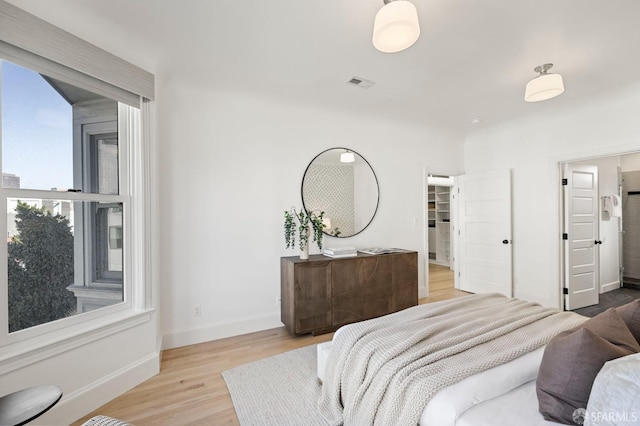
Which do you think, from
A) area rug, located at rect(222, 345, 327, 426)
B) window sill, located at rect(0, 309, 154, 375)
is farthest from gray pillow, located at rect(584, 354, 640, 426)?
window sill, located at rect(0, 309, 154, 375)

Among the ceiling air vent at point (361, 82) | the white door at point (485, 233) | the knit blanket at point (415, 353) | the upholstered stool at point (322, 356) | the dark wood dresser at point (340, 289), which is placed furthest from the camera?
the white door at point (485, 233)

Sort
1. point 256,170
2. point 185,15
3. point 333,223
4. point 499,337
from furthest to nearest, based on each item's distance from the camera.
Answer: point 333,223
point 256,170
point 185,15
point 499,337

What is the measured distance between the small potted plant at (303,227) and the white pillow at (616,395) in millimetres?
2467

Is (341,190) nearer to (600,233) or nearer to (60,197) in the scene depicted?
(60,197)

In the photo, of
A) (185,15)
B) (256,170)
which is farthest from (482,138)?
(185,15)

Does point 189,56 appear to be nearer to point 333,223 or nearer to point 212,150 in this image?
point 212,150

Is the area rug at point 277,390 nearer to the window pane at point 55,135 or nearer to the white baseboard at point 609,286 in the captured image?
the window pane at point 55,135

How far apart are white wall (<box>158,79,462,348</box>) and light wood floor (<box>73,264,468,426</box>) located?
0.23 meters

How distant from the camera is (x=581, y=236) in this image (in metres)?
3.93

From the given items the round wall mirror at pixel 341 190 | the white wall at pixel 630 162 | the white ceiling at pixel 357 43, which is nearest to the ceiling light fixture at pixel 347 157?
the round wall mirror at pixel 341 190

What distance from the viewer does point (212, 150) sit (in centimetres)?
306

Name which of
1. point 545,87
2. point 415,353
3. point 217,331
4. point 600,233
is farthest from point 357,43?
point 600,233

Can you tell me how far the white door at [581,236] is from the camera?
383 cm

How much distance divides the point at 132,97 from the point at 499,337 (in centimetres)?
310
